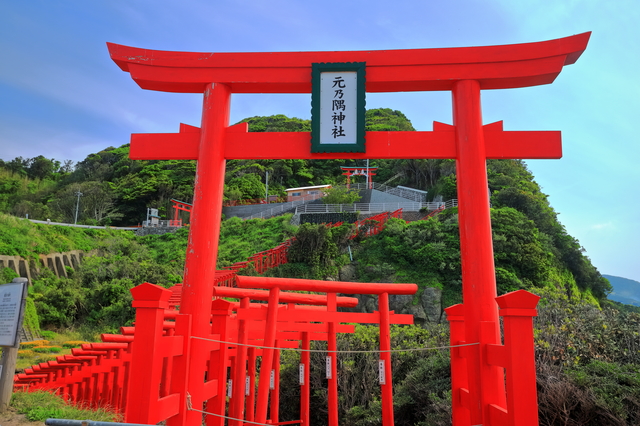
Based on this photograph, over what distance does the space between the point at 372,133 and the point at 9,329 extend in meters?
4.50

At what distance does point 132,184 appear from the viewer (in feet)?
137

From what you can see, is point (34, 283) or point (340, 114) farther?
point (34, 283)

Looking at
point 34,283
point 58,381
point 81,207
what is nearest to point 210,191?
point 58,381

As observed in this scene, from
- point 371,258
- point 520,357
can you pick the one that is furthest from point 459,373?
point 371,258

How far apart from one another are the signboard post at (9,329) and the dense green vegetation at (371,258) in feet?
19.2

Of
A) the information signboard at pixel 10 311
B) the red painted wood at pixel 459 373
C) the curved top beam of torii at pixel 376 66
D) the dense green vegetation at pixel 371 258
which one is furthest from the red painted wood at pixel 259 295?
the curved top beam of torii at pixel 376 66

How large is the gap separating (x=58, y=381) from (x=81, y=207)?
116ft

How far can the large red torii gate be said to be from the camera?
4.20m

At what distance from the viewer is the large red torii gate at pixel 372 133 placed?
4.20 meters

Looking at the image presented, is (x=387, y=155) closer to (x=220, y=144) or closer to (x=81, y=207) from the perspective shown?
(x=220, y=144)

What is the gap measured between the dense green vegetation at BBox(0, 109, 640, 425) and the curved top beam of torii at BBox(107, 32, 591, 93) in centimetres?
381

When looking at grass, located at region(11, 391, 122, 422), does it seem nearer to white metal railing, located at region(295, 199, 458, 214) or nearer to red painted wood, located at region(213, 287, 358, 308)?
red painted wood, located at region(213, 287, 358, 308)

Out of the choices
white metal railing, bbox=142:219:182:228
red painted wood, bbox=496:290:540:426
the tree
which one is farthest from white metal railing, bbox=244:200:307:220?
red painted wood, bbox=496:290:540:426

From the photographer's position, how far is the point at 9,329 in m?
5.14
